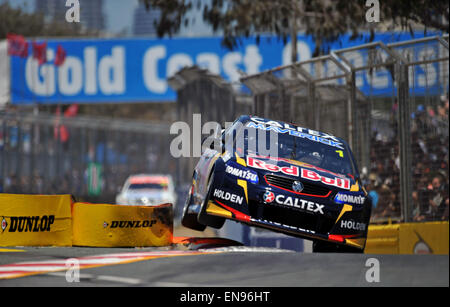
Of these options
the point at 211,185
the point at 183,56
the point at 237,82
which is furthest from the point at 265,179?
the point at 183,56

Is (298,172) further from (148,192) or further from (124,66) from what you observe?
(124,66)

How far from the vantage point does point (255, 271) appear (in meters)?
8.27

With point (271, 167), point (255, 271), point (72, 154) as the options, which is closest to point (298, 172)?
point (271, 167)

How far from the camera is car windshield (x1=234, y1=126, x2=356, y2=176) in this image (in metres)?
11.3

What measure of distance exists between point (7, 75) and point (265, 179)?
34659mm

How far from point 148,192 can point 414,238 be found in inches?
607

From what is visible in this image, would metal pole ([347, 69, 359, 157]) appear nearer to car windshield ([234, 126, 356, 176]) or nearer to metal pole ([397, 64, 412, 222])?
metal pole ([397, 64, 412, 222])

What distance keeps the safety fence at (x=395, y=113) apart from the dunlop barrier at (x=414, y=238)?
18.0 inches

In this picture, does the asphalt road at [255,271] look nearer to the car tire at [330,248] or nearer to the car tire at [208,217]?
the car tire at [208,217]

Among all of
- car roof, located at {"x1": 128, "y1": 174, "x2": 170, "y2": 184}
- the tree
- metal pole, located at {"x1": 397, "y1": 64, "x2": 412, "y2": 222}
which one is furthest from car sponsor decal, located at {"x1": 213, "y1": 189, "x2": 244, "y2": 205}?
car roof, located at {"x1": 128, "y1": 174, "x2": 170, "y2": 184}

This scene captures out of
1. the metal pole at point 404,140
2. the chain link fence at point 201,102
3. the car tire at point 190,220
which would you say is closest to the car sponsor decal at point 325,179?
the metal pole at point 404,140

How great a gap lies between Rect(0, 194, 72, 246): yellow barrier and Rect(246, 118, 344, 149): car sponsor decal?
103 inches

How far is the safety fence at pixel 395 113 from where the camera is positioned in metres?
13.0

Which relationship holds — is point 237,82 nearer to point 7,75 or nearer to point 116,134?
point 116,134
